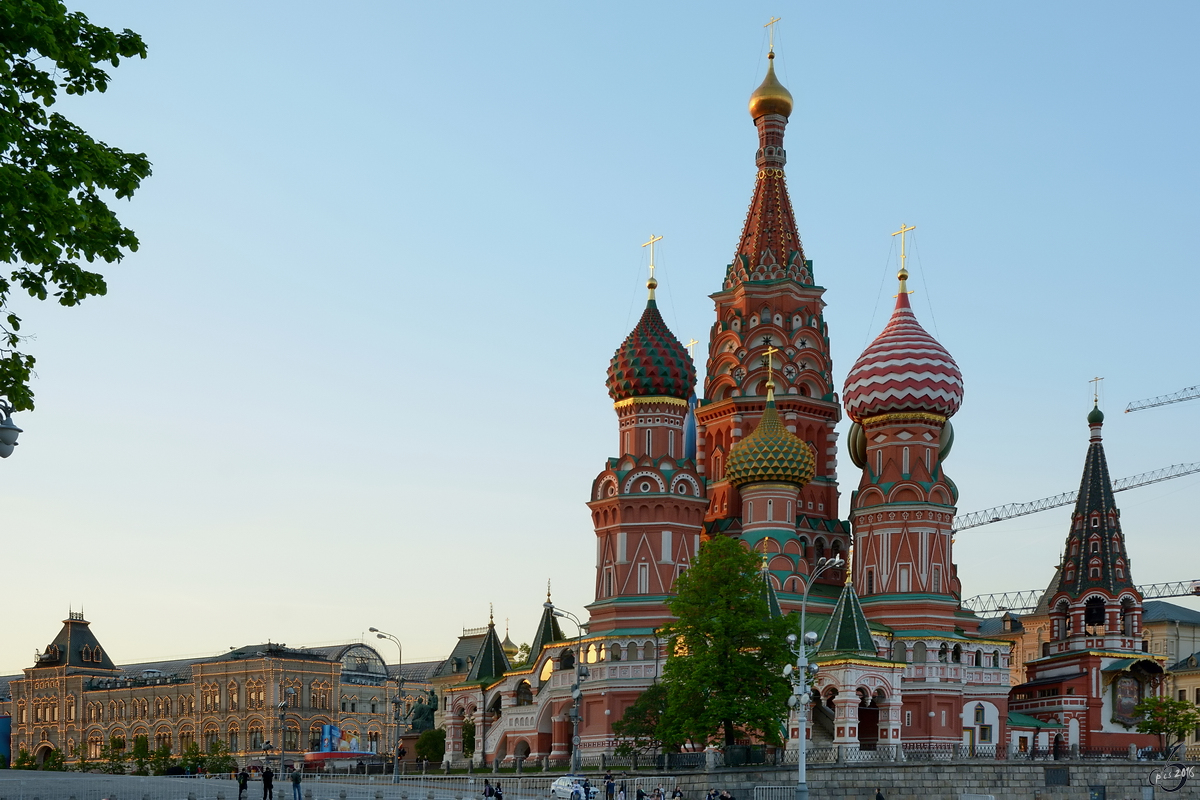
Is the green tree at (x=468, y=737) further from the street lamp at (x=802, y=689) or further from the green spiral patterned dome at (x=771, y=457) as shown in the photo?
the street lamp at (x=802, y=689)

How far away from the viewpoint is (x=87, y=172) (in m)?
20.2

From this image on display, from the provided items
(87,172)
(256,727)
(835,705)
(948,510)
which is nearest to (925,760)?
(835,705)

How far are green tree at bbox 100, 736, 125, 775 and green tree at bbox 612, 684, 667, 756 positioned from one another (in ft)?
170

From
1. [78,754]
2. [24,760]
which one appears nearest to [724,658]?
[78,754]

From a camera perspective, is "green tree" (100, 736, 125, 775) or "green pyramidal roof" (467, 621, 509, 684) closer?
"green pyramidal roof" (467, 621, 509, 684)

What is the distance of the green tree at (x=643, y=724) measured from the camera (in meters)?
65.2

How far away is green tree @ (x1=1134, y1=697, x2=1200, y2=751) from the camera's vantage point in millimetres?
80688

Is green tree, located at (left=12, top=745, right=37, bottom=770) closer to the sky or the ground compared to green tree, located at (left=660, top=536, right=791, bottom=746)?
closer to the ground

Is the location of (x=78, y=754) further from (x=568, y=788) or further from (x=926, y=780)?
(x=926, y=780)

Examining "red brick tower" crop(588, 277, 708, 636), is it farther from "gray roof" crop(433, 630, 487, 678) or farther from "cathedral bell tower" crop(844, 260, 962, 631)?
"gray roof" crop(433, 630, 487, 678)

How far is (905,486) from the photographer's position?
75.4 meters

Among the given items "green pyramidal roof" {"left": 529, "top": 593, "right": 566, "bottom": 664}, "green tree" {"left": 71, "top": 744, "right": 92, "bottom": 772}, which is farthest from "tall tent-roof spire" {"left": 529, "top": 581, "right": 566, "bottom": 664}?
"green tree" {"left": 71, "top": 744, "right": 92, "bottom": 772}

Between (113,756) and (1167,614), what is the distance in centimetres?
8149

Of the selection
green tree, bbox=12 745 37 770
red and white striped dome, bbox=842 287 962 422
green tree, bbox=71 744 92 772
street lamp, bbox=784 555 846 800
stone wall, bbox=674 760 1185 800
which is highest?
red and white striped dome, bbox=842 287 962 422
